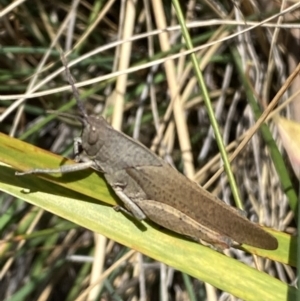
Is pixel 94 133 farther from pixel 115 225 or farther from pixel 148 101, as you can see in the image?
pixel 148 101

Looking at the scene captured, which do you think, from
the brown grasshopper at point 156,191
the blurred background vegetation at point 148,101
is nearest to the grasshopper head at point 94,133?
the brown grasshopper at point 156,191

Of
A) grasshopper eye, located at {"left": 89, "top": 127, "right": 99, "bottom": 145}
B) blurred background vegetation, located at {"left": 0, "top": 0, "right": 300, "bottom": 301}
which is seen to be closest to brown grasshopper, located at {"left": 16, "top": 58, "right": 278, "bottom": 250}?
grasshopper eye, located at {"left": 89, "top": 127, "right": 99, "bottom": 145}

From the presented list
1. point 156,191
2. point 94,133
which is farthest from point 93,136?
point 156,191

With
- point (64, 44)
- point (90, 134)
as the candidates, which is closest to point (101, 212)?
point (90, 134)

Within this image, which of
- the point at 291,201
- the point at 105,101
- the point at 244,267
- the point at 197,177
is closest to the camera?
the point at 244,267

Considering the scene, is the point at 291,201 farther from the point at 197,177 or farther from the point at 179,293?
the point at 179,293
